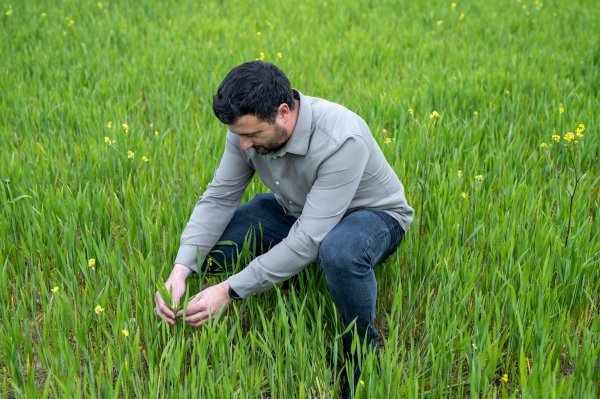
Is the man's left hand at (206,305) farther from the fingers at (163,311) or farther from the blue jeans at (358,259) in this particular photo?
the blue jeans at (358,259)

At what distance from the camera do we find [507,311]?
94.8 inches

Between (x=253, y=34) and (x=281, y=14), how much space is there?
844mm

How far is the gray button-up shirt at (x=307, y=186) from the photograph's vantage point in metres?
2.27

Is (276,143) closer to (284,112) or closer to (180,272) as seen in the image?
(284,112)

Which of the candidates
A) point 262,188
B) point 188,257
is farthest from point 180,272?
point 262,188

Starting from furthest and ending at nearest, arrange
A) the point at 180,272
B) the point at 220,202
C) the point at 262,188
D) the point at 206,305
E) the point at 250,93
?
the point at 262,188 < the point at 220,202 < the point at 180,272 < the point at 206,305 < the point at 250,93

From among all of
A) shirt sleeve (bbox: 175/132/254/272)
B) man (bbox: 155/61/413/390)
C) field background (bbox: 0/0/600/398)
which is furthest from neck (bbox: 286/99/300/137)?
field background (bbox: 0/0/600/398)

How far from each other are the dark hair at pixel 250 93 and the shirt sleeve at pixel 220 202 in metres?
0.36

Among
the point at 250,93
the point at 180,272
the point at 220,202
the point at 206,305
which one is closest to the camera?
the point at 250,93

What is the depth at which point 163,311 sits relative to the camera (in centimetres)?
226

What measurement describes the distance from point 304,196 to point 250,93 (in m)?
0.54

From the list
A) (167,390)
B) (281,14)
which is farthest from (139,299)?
(281,14)

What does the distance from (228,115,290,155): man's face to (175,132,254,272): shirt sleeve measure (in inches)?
9.1

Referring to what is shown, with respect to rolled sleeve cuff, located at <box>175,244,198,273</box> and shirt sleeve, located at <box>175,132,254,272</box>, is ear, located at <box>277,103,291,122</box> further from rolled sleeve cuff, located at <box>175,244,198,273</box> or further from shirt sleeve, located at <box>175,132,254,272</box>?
rolled sleeve cuff, located at <box>175,244,198,273</box>
